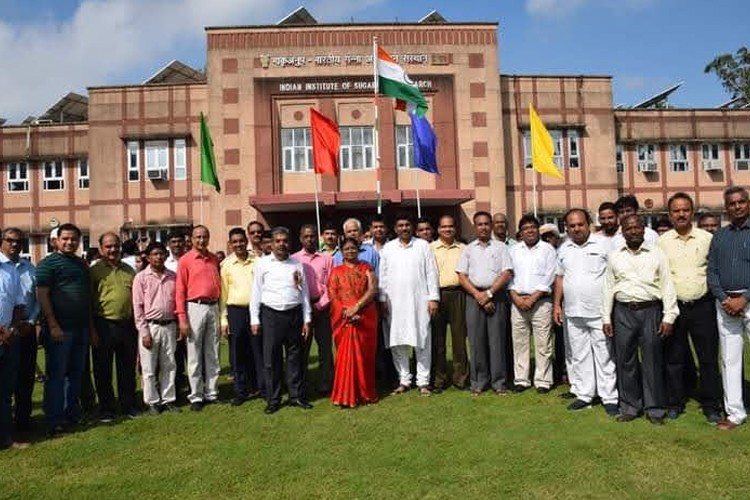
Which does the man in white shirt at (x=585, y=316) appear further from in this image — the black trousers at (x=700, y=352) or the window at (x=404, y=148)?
the window at (x=404, y=148)

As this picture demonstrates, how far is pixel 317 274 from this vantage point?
241 inches

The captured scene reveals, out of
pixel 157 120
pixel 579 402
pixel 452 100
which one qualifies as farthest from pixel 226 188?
pixel 579 402

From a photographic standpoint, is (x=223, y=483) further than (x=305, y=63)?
No

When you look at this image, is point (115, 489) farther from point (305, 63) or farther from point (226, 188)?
point (305, 63)

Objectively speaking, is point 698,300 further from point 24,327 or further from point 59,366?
point 24,327

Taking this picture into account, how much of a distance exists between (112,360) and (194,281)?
42.6 inches

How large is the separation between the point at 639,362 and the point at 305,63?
1890 centimetres

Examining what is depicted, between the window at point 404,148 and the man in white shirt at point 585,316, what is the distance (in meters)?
16.5

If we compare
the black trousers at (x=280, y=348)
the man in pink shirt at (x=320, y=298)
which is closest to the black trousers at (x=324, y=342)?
the man in pink shirt at (x=320, y=298)

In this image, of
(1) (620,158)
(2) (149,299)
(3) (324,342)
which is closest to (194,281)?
(2) (149,299)

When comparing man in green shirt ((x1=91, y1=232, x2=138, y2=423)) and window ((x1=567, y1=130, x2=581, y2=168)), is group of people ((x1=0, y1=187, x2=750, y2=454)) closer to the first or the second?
man in green shirt ((x1=91, y1=232, x2=138, y2=423))

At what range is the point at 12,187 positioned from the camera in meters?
24.1

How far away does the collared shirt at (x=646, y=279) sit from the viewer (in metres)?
4.71

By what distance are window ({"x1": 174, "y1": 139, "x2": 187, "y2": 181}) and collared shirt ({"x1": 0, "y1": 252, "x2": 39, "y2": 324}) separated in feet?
60.7
